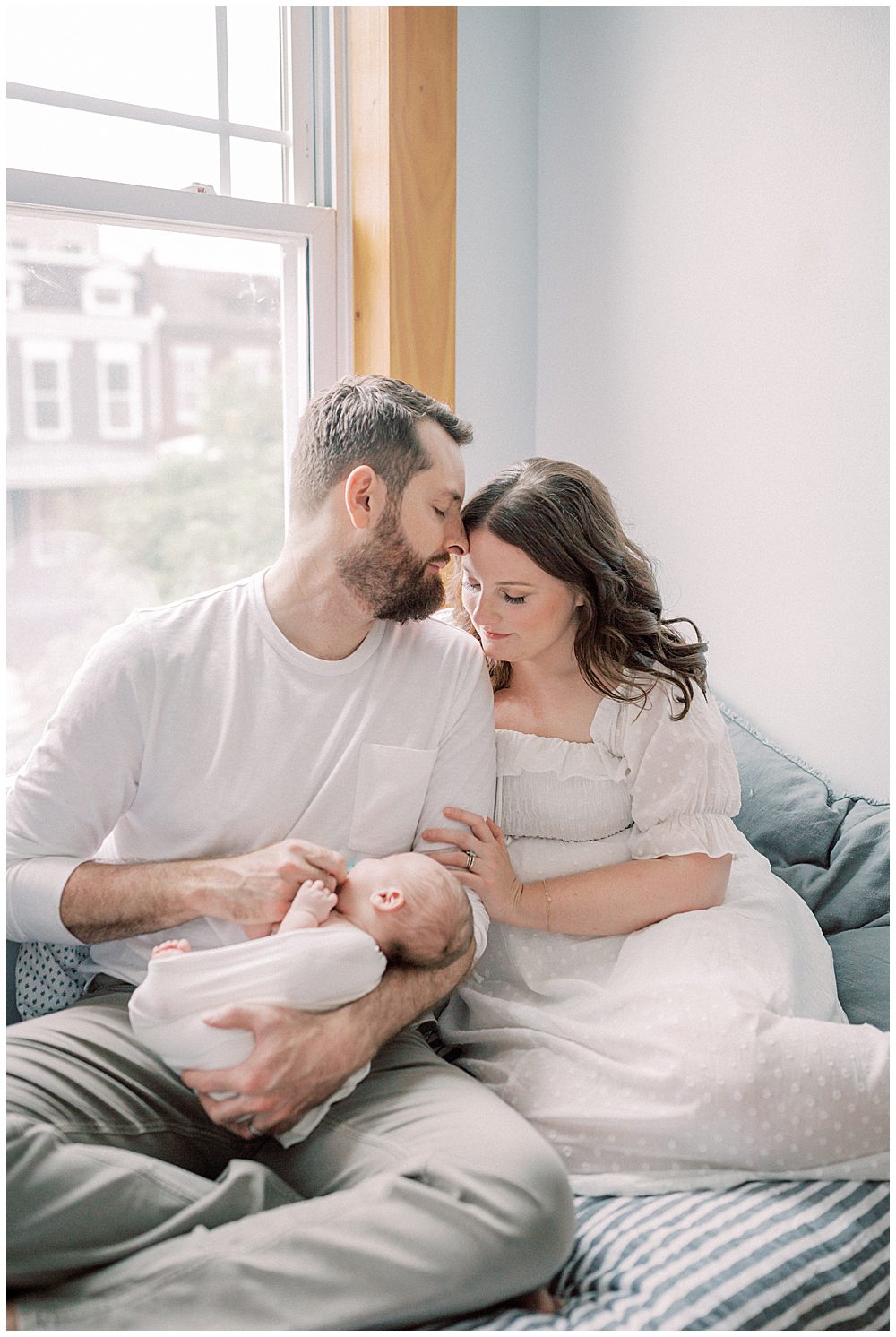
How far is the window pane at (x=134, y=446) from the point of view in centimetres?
213

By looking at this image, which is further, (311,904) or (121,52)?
(121,52)

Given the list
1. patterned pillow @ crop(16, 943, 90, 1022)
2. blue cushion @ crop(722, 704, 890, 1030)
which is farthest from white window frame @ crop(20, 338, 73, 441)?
blue cushion @ crop(722, 704, 890, 1030)

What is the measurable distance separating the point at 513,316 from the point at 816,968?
1734 millimetres

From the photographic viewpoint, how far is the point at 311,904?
57.4 inches

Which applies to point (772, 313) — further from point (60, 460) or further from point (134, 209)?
point (60, 460)

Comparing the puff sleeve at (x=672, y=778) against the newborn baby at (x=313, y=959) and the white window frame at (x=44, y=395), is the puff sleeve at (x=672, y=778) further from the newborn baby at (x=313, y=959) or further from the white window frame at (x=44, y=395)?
the white window frame at (x=44, y=395)

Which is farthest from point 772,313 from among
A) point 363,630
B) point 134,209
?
point 134,209

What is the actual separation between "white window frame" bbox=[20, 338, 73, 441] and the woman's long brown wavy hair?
2.89 ft

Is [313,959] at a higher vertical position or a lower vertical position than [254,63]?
lower

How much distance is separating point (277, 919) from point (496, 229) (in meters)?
1.88

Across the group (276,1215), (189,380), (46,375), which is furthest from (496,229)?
(276,1215)

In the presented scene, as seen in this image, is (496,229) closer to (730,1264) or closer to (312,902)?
(312,902)

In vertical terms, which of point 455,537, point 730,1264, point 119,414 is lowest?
point 730,1264

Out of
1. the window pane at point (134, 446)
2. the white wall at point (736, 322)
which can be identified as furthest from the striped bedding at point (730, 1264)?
the window pane at point (134, 446)
